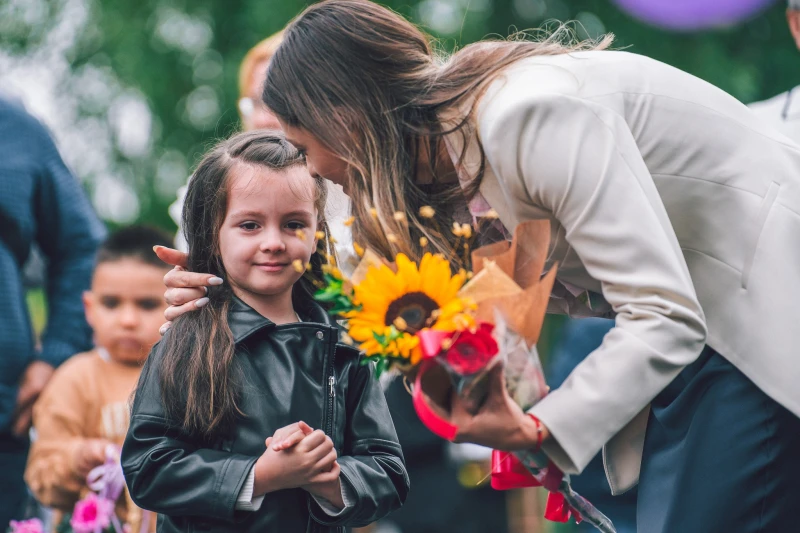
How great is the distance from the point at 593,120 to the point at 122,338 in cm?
273

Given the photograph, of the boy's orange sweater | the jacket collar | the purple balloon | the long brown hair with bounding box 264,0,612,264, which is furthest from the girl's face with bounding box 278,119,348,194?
the purple balloon

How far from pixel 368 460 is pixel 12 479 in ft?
7.10

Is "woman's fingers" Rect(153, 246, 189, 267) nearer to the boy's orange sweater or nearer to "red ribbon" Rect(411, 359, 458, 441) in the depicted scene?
"red ribbon" Rect(411, 359, 458, 441)

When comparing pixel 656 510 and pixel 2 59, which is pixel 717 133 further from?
pixel 2 59

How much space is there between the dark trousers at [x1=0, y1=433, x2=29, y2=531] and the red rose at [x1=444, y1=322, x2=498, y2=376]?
280 cm

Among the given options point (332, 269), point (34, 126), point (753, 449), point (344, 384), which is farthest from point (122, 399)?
point (753, 449)

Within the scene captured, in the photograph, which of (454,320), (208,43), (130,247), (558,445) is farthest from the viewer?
(208,43)

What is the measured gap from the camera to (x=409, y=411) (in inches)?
233

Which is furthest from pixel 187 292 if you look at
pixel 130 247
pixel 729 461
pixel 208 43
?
pixel 208 43

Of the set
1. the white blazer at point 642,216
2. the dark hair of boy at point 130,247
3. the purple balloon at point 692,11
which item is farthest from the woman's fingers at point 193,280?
the purple balloon at point 692,11

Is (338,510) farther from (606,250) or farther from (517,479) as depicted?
(606,250)

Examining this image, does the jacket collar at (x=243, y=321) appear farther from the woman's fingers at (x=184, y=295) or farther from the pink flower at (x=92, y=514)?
the pink flower at (x=92, y=514)

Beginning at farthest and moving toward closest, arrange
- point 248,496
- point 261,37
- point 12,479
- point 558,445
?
point 261,37, point 12,479, point 248,496, point 558,445

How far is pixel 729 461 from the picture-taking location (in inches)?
91.7
